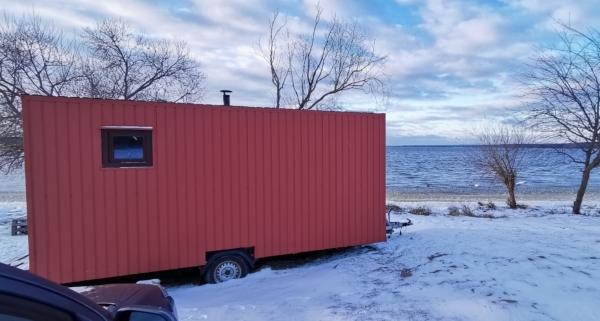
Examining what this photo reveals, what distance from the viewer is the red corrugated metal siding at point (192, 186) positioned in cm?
484

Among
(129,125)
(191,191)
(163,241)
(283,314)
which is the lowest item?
(283,314)

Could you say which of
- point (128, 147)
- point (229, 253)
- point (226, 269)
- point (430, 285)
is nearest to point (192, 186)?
point (128, 147)

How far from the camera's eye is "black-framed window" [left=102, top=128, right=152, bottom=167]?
16.6 feet

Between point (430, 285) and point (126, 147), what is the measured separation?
15.2 feet

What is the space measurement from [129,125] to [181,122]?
718 millimetres

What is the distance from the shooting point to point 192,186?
5.53 meters

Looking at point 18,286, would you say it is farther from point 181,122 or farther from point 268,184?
point 268,184

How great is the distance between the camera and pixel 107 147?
5055 millimetres

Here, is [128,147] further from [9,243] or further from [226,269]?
[9,243]

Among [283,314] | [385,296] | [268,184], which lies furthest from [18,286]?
[268,184]

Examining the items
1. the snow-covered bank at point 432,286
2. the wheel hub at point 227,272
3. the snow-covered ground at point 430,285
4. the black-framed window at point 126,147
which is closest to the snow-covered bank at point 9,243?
the black-framed window at point 126,147

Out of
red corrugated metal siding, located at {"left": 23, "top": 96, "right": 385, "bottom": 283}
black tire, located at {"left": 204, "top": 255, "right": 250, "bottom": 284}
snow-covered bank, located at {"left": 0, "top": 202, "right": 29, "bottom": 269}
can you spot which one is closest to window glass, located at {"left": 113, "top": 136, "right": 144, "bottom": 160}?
red corrugated metal siding, located at {"left": 23, "top": 96, "right": 385, "bottom": 283}

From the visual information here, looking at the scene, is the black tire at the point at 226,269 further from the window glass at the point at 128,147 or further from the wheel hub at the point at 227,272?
the window glass at the point at 128,147

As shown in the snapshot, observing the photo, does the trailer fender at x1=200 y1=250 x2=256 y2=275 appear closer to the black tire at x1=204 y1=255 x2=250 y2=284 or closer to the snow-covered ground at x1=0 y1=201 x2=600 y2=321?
the black tire at x1=204 y1=255 x2=250 y2=284
